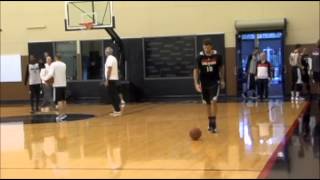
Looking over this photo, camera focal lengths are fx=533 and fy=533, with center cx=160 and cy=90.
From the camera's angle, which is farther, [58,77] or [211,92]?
[58,77]

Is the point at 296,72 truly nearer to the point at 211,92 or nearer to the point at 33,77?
the point at 211,92

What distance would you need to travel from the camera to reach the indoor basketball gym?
7.71m

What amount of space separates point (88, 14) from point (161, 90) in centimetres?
441

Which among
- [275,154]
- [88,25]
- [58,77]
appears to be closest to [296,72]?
[88,25]

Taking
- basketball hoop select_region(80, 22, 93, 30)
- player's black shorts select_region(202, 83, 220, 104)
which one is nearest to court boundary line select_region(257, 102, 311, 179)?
player's black shorts select_region(202, 83, 220, 104)

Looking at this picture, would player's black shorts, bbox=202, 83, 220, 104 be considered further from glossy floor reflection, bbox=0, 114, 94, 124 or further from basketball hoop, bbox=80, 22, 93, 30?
basketball hoop, bbox=80, 22, 93, 30

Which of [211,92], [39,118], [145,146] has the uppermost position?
[211,92]

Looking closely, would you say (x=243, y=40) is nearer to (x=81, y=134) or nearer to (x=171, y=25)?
(x=171, y=25)

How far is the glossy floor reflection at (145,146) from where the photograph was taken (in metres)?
6.95

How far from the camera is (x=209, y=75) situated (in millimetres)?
10641

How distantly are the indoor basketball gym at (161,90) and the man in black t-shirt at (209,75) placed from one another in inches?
0.8

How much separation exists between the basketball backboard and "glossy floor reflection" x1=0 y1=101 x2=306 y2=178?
6.01 meters

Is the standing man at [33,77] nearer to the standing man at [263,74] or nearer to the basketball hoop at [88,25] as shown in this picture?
the basketball hoop at [88,25]

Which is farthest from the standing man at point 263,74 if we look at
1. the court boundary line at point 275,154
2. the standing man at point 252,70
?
the court boundary line at point 275,154
